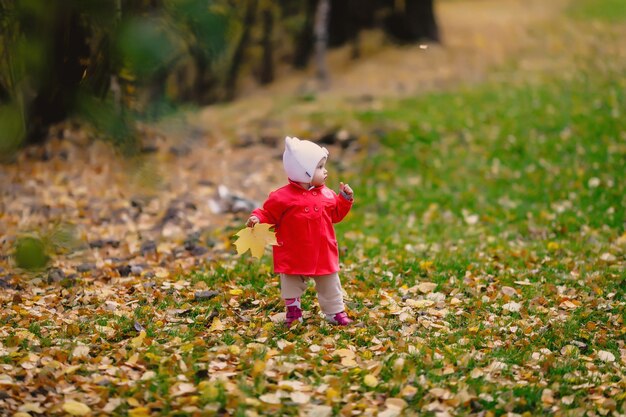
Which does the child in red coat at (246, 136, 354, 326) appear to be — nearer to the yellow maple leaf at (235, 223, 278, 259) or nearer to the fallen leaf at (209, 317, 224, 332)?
the yellow maple leaf at (235, 223, 278, 259)

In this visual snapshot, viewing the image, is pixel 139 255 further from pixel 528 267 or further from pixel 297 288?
pixel 528 267

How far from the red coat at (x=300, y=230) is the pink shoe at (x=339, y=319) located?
1.22 feet

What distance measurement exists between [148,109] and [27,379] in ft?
13.4

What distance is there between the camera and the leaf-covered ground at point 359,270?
416cm

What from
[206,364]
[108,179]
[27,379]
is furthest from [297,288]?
[108,179]

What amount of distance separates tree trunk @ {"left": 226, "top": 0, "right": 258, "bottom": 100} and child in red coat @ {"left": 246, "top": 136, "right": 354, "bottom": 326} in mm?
10197

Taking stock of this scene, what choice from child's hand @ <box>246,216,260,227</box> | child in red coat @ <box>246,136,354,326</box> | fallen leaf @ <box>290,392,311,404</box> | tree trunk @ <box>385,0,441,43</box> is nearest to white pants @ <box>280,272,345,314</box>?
child in red coat @ <box>246,136,354,326</box>

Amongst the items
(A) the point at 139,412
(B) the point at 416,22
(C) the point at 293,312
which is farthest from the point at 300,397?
(B) the point at 416,22

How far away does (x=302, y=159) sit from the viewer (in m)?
4.79

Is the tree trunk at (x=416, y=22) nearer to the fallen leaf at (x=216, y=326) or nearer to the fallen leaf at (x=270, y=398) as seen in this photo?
the fallen leaf at (x=216, y=326)

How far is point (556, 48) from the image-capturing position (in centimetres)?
1480

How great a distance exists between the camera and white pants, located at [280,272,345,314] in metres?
4.98

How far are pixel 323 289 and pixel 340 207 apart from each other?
0.56 meters

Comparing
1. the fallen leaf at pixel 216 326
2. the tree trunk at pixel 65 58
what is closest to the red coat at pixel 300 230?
the fallen leaf at pixel 216 326
